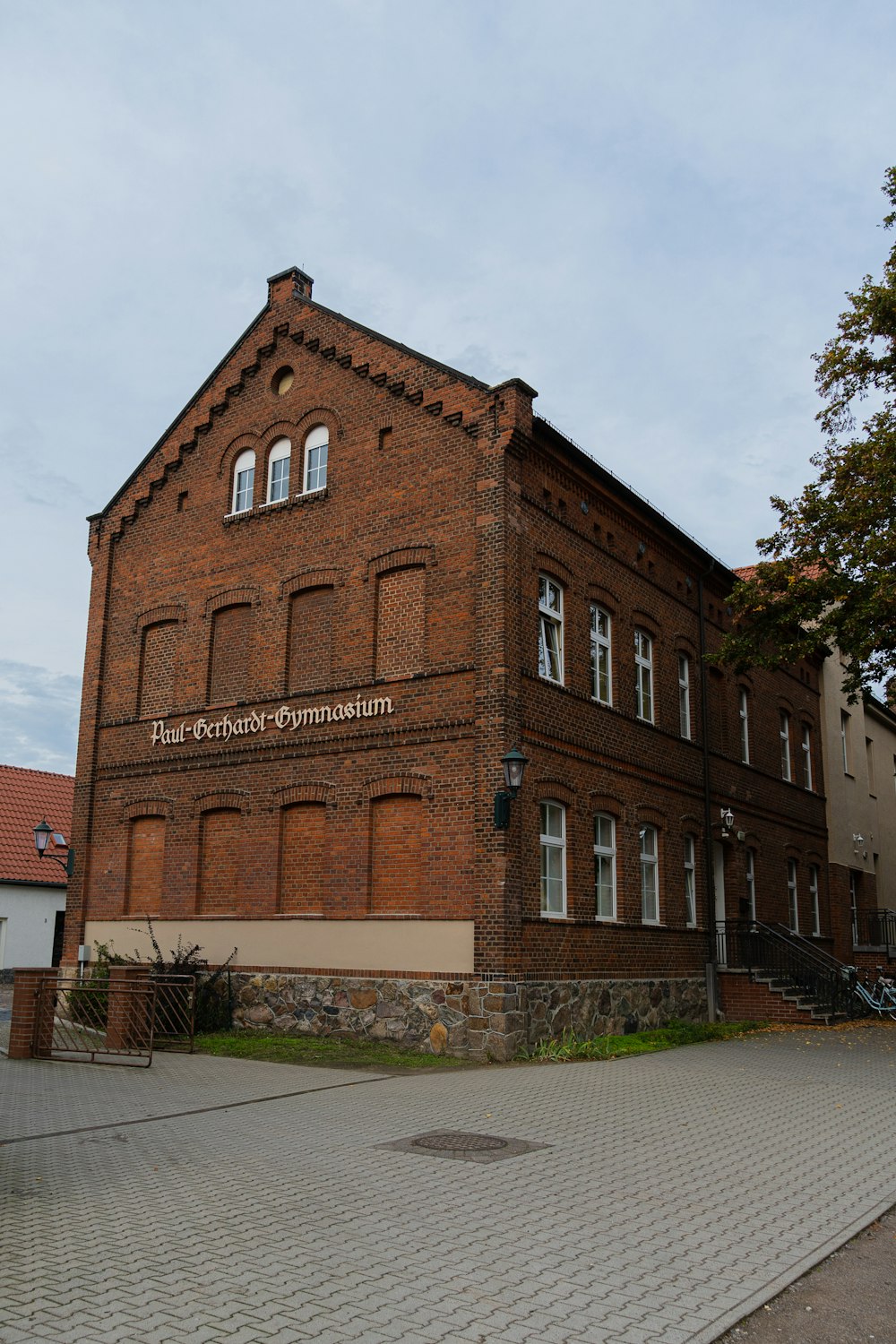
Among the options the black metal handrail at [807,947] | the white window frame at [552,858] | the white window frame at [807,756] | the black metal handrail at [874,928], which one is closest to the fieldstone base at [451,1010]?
the white window frame at [552,858]

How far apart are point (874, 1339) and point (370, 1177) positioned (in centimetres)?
383

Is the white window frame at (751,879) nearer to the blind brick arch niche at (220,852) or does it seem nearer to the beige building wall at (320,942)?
the beige building wall at (320,942)

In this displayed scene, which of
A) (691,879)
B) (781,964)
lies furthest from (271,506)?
(781,964)

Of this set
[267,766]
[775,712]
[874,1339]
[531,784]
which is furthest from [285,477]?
[874,1339]

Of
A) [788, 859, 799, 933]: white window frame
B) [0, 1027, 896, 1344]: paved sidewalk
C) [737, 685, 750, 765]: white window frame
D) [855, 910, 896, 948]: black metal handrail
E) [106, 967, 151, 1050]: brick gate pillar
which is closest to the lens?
[0, 1027, 896, 1344]: paved sidewalk

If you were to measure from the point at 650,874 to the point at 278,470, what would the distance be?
9.67 m

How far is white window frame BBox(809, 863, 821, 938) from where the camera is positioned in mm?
28172

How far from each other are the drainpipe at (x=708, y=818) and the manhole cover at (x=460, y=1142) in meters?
12.5

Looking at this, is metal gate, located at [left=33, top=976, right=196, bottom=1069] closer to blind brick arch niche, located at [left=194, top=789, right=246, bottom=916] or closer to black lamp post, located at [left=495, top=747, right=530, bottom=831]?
blind brick arch niche, located at [left=194, top=789, right=246, bottom=916]

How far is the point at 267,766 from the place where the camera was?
18828mm

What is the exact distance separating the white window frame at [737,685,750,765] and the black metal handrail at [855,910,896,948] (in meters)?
8.89

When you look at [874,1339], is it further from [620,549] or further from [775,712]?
[775,712]

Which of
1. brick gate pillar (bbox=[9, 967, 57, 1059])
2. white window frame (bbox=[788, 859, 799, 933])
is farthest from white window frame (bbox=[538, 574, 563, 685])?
white window frame (bbox=[788, 859, 799, 933])

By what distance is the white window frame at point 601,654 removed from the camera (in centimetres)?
1910
